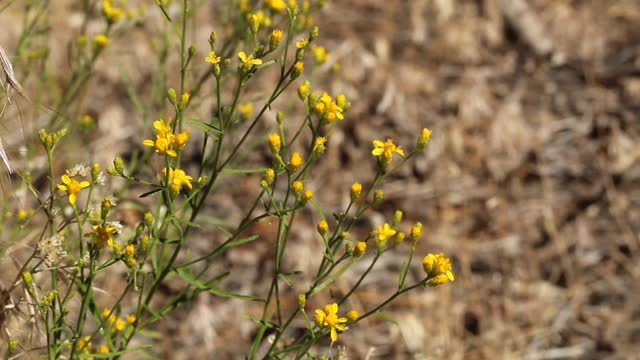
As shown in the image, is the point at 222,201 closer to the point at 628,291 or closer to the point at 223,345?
the point at 223,345

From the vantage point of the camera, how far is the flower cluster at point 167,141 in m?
1.93

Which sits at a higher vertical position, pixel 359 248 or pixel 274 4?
pixel 274 4

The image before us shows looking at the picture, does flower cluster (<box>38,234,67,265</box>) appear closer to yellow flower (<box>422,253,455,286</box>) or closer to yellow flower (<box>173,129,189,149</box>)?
yellow flower (<box>173,129,189,149</box>)

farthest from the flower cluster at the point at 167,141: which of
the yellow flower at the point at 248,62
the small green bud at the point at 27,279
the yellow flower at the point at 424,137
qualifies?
the yellow flower at the point at 424,137

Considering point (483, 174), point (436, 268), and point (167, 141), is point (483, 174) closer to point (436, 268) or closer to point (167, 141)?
point (436, 268)

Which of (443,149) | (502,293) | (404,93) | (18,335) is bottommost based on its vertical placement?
(18,335)

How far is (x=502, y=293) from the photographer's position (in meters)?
4.24

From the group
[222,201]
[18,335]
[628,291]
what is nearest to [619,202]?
[628,291]

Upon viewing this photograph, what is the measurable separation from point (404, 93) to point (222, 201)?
1277mm

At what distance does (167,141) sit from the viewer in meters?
1.94

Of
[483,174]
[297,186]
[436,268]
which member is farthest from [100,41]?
[483,174]

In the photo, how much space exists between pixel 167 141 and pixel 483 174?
3.00m

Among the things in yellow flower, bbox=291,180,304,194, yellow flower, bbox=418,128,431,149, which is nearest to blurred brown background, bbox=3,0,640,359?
yellow flower, bbox=418,128,431,149

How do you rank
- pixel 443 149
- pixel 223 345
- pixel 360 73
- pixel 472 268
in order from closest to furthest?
pixel 223 345 < pixel 472 268 < pixel 443 149 < pixel 360 73
